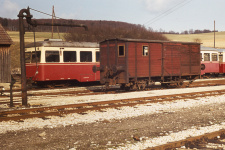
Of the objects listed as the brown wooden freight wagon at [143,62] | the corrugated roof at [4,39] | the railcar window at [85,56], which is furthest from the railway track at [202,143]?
the railcar window at [85,56]

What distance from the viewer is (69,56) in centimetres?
1889

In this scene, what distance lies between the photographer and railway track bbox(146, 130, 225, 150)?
211 inches

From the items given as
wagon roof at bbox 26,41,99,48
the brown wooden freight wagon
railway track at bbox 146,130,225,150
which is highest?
wagon roof at bbox 26,41,99,48

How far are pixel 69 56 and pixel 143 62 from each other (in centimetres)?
575

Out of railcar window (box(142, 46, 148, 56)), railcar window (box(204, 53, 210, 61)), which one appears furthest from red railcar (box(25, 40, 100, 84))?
railcar window (box(204, 53, 210, 61))

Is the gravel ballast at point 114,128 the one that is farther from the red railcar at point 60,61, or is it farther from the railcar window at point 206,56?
the railcar window at point 206,56


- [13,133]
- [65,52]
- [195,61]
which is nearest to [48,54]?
[65,52]

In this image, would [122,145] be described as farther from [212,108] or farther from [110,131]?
[212,108]

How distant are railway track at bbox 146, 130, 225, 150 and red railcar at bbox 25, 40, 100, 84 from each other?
13.2m

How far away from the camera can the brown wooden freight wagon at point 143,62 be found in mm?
15336

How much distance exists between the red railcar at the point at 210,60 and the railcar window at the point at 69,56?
13829 millimetres

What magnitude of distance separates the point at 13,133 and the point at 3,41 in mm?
10263

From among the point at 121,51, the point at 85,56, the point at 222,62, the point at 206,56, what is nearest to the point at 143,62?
the point at 121,51

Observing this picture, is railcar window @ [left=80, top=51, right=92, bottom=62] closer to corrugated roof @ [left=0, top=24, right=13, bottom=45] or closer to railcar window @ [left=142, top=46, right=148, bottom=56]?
railcar window @ [left=142, top=46, right=148, bottom=56]
